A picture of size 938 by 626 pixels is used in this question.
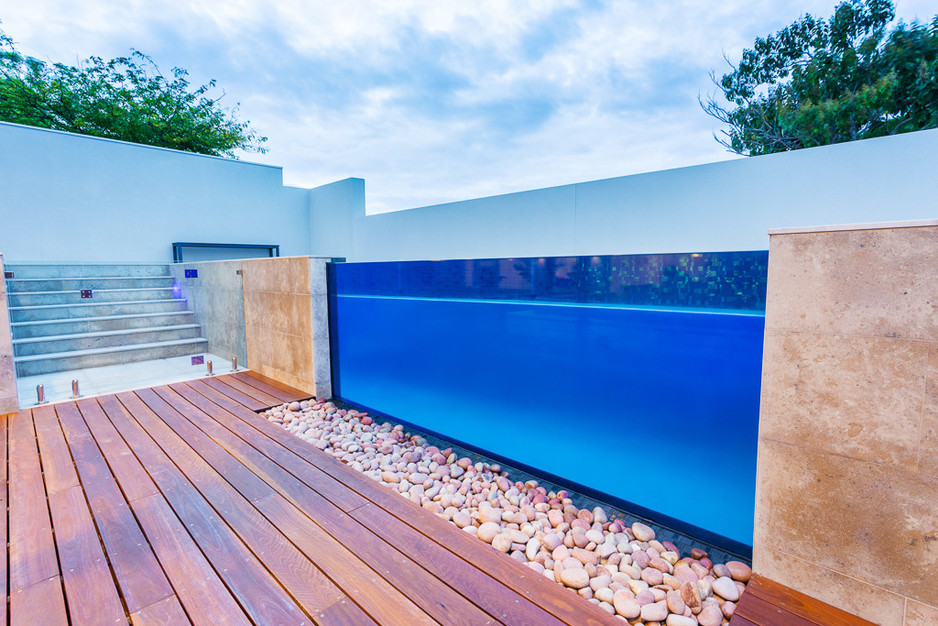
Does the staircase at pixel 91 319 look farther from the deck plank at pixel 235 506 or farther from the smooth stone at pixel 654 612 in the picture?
the smooth stone at pixel 654 612

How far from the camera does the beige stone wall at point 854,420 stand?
1.17 m

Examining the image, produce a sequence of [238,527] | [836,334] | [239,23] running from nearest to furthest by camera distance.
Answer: [836,334] < [238,527] < [239,23]

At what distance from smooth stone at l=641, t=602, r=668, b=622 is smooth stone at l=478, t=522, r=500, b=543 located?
63cm

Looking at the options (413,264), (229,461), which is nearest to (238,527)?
(229,461)

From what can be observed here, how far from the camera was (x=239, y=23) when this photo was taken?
8.75 metres

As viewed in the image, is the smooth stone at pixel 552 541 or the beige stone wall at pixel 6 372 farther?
the beige stone wall at pixel 6 372

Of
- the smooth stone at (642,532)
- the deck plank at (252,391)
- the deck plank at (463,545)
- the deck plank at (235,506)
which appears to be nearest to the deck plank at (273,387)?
the deck plank at (252,391)

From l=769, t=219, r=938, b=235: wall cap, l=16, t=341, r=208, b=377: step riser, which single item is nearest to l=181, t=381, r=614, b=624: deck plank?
l=769, t=219, r=938, b=235: wall cap

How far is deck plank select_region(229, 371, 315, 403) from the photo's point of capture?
3.71 metres

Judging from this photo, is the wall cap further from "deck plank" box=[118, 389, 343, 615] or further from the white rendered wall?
the white rendered wall

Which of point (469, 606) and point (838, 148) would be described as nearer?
point (469, 606)

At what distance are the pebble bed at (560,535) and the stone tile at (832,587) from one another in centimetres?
15

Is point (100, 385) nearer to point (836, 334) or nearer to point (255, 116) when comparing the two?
point (836, 334)

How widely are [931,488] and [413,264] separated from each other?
108 inches
